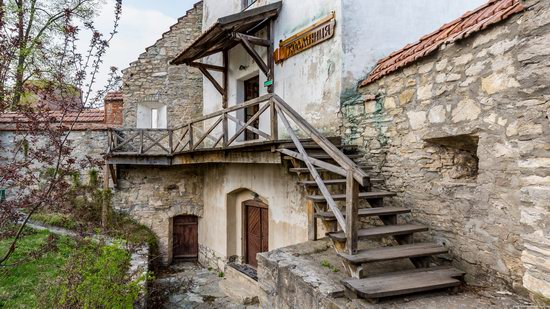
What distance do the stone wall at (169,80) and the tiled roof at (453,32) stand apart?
21.4ft

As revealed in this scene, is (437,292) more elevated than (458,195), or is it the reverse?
(458,195)

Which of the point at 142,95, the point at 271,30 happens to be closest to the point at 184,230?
the point at 142,95

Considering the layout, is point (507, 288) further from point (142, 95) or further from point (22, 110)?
point (142, 95)

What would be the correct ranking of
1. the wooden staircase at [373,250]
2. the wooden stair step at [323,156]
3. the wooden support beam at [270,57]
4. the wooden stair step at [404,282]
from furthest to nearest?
the wooden support beam at [270,57] → the wooden stair step at [323,156] → the wooden staircase at [373,250] → the wooden stair step at [404,282]

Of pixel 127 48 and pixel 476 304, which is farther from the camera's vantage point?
pixel 127 48

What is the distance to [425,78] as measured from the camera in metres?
3.82

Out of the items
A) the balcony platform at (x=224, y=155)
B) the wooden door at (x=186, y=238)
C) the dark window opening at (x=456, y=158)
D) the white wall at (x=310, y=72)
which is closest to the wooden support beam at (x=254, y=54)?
the white wall at (x=310, y=72)

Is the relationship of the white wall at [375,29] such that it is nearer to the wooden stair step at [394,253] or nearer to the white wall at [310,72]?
the white wall at [310,72]

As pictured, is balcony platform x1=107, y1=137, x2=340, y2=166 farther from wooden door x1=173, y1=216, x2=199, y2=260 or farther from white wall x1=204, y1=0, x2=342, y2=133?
wooden door x1=173, y1=216, x2=199, y2=260

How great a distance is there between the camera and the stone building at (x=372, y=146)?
2.84 m

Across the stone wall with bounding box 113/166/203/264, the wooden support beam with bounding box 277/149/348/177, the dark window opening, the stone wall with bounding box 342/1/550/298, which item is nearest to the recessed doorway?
the stone wall with bounding box 113/166/203/264

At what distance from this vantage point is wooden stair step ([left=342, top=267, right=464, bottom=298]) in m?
2.68

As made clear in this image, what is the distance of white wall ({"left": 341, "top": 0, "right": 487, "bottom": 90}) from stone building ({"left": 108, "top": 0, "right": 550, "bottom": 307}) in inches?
0.8

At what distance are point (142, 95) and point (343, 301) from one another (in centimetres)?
893
